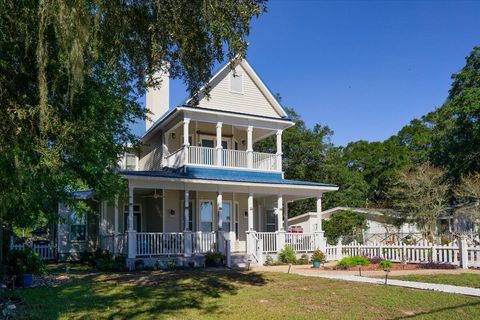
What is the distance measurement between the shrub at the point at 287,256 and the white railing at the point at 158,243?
428 centimetres

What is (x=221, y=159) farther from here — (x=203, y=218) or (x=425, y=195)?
(x=425, y=195)

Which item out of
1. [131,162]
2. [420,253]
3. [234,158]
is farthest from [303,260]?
[131,162]

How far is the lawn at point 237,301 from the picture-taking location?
8.75 m

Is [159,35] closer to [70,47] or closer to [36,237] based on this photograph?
[70,47]

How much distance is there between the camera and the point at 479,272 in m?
15.4

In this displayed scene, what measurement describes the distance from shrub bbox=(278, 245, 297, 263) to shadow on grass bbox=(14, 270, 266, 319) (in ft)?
17.1

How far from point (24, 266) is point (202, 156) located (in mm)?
9851

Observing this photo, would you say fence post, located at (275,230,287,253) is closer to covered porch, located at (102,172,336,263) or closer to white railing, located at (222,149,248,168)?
covered porch, located at (102,172,336,263)

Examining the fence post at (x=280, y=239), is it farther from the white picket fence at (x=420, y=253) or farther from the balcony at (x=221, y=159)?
the balcony at (x=221, y=159)

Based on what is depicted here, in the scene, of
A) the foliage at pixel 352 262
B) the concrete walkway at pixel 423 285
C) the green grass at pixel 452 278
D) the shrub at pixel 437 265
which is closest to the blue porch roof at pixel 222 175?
the foliage at pixel 352 262

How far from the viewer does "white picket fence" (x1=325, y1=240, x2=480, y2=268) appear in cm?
1698

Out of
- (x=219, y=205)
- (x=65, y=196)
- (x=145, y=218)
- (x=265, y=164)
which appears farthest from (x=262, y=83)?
(x=65, y=196)

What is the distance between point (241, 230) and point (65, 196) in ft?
43.3

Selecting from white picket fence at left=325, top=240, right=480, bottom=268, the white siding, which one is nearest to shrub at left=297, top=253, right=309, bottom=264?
white picket fence at left=325, top=240, right=480, bottom=268
